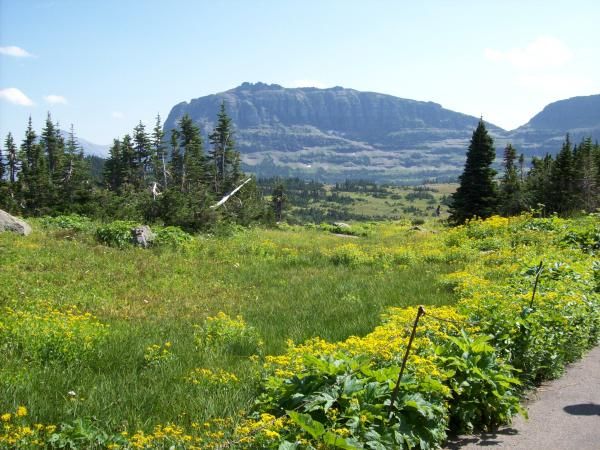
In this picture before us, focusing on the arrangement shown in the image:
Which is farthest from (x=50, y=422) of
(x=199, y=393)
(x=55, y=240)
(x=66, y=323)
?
(x=55, y=240)

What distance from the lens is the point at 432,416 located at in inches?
189

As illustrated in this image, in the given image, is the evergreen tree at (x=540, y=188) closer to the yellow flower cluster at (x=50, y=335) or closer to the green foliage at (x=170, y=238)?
the green foliage at (x=170, y=238)

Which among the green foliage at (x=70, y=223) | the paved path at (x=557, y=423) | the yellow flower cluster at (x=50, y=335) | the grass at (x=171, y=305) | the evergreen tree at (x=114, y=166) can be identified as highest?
the evergreen tree at (x=114, y=166)

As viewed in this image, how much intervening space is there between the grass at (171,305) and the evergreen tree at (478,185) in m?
24.4

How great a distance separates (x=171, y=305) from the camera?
39.0ft

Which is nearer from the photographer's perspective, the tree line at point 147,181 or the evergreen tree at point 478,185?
the tree line at point 147,181

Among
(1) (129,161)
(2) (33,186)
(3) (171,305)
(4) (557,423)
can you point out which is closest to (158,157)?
(1) (129,161)

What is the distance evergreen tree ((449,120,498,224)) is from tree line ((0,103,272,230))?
1857 cm

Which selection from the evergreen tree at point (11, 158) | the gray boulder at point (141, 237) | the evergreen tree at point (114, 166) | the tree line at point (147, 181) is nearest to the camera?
the gray boulder at point (141, 237)

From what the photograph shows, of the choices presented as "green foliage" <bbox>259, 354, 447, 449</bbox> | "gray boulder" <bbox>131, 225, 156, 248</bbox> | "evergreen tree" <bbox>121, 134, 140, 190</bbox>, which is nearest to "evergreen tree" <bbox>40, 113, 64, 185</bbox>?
"evergreen tree" <bbox>121, 134, 140, 190</bbox>

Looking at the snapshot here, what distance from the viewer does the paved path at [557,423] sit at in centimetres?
550

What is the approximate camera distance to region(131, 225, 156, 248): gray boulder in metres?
19.8

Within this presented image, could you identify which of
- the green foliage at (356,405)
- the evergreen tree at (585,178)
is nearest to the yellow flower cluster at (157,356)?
the green foliage at (356,405)

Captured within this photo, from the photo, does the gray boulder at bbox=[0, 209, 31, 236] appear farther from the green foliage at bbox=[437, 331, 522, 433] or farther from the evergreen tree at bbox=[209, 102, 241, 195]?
the evergreen tree at bbox=[209, 102, 241, 195]
